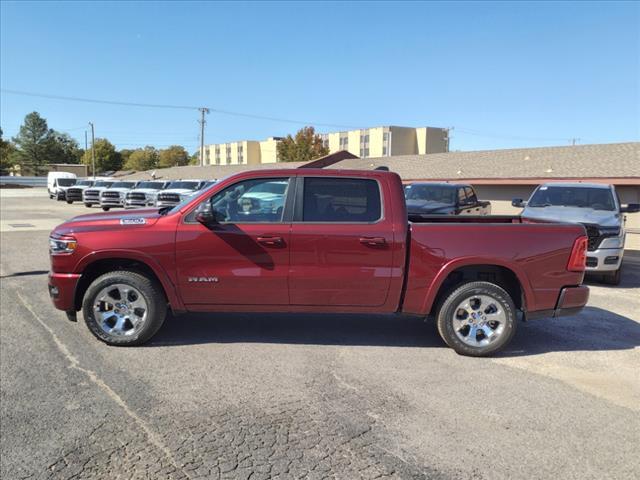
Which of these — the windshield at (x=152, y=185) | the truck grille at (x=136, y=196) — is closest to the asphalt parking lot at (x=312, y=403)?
the truck grille at (x=136, y=196)

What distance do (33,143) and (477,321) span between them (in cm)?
11954

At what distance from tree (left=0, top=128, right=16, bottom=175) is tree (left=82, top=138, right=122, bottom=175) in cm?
1409

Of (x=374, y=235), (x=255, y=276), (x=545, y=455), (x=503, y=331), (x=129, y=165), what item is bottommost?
(x=545, y=455)

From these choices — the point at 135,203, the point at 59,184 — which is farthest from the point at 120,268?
the point at 59,184

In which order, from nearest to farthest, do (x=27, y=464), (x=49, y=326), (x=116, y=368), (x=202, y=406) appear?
(x=27, y=464)
(x=202, y=406)
(x=116, y=368)
(x=49, y=326)

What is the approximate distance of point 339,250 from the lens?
475cm

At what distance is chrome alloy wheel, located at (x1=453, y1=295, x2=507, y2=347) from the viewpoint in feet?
16.0

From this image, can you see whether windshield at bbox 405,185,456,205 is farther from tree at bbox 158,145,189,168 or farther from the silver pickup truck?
tree at bbox 158,145,189,168

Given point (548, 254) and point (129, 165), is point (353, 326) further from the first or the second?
point (129, 165)

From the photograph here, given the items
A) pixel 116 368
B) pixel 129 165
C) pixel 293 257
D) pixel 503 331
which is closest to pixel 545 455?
pixel 503 331

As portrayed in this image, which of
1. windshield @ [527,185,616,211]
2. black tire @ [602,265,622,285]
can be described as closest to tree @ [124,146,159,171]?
windshield @ [527,185,616,211]

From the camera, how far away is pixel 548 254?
15.9 ft

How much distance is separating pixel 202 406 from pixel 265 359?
106cm

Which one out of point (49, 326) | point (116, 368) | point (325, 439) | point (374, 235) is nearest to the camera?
point (325, 439)
